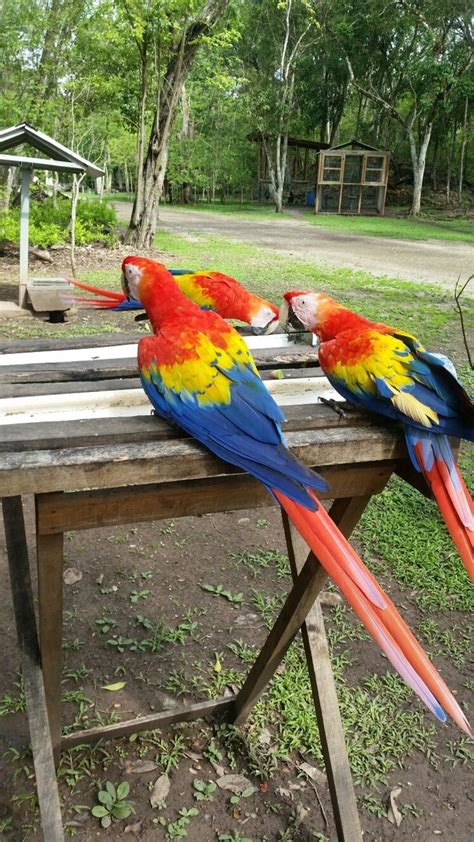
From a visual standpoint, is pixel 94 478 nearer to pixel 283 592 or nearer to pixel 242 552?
pixel 283 592

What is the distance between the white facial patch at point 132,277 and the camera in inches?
55.0

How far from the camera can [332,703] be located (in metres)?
1.56

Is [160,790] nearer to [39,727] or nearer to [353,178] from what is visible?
[39,727]

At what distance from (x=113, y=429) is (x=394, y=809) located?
54.9 inches

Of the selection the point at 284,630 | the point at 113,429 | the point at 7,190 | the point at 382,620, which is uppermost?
the point at 7,190

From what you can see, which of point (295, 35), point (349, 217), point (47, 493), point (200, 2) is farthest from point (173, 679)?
point (295, 35)

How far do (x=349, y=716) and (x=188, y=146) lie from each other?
26629 millimetres

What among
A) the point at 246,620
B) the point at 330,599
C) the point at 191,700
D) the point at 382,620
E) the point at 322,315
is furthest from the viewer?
the point at 330,599

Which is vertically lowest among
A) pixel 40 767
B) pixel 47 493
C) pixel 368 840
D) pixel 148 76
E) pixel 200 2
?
pixel 368 840

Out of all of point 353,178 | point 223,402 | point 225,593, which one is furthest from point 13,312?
point 353,178

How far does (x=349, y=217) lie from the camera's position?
2202 centimetres

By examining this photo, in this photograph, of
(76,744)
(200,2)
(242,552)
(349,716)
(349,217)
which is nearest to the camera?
(76,744)

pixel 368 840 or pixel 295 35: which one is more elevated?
pixel 295 35

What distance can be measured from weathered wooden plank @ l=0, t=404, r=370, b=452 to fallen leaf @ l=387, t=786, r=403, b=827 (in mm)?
1174
